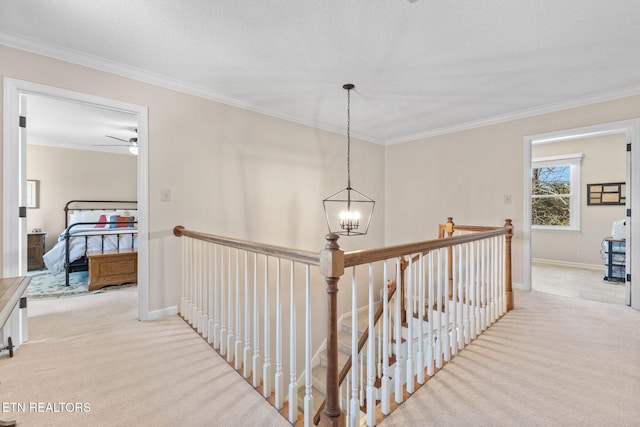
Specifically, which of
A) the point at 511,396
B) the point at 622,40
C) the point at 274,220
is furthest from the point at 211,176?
the point at 622,40

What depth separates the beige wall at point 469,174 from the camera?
11.6 feet

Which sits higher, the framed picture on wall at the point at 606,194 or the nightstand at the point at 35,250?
the framed picture on wall at the point at 606,194

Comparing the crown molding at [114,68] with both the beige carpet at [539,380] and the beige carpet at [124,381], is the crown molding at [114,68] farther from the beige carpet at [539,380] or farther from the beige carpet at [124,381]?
the beige carpet at [539,380]

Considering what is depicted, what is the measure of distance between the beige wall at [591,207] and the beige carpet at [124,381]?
6533mm

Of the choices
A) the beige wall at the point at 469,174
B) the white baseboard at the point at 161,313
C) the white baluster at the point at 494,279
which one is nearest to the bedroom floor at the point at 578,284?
the beige wall at the point at 469,174

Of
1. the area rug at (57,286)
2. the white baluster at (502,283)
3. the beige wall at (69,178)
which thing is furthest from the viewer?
the beige wall at (69,178)

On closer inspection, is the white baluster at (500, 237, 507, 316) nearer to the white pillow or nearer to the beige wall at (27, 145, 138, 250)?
the white pillow

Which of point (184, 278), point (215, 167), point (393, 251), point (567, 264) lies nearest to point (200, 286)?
point (184, 278)

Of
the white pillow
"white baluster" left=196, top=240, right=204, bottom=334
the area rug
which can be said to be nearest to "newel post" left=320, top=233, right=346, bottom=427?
"white baluster" left=196, top=240, right=204, bottom=334

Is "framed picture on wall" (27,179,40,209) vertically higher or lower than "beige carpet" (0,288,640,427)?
higher

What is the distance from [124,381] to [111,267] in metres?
2.99

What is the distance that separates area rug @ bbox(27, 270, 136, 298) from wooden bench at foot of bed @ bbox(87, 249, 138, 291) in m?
0.09

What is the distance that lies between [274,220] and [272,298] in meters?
0.98

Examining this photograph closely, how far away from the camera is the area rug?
12.3ft
